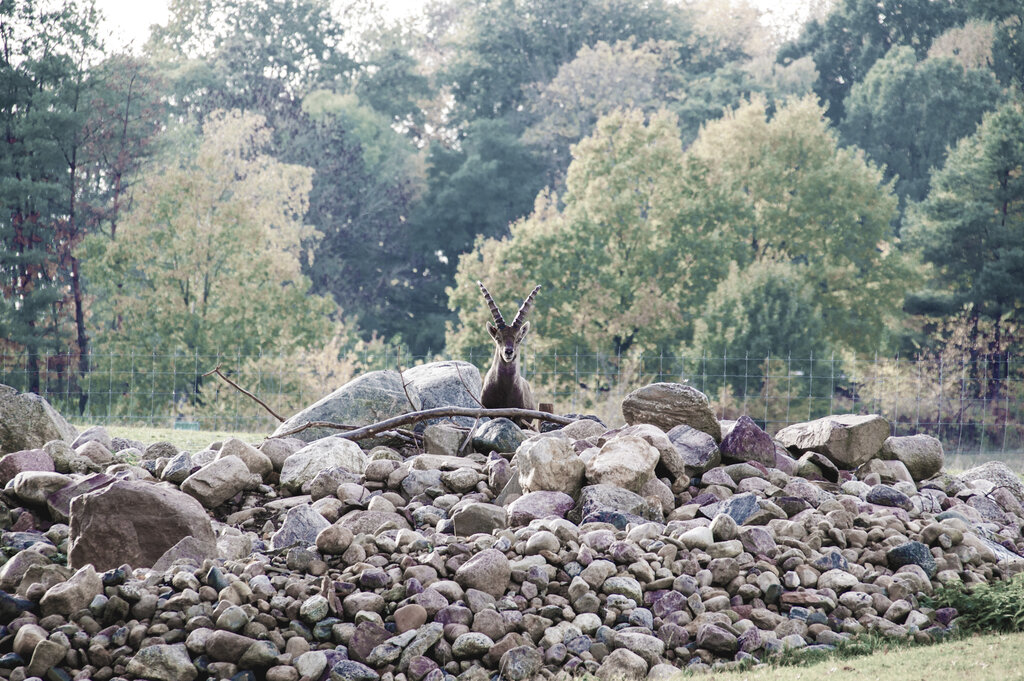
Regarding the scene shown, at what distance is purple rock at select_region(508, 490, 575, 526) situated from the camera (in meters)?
5.55

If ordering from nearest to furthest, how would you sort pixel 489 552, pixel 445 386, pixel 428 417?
1. pixel 489 552
2. pixel 428 417
3. pixel 445 386

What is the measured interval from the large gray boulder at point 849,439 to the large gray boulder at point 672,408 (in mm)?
731

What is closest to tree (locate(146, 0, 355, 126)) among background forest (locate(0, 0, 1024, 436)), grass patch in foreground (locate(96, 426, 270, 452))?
background forest (locate(0, 0, 1024, 436))

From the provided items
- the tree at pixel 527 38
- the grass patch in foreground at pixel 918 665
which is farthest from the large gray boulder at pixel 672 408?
the tree at pixel 527 38

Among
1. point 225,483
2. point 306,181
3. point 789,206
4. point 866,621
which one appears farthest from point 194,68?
point 866,621

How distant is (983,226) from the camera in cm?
2708

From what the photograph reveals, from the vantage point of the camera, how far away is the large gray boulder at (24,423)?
6.97 meters

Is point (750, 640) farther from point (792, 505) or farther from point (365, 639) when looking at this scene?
point (365, 639)

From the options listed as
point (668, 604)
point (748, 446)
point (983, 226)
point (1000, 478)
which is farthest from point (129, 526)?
point (983, 226)

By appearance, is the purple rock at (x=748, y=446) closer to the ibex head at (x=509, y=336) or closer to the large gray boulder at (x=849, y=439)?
the large gray boulder at (x=849, y=439)

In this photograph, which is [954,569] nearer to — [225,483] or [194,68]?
[225,483]

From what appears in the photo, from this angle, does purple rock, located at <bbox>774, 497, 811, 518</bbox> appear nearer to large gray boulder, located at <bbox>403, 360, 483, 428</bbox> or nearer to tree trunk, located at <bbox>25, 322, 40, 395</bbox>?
large gray boulder, located at <bbox>403, 360, 483, 428</bbox>

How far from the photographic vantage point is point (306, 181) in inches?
1340

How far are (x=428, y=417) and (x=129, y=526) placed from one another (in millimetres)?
2651
